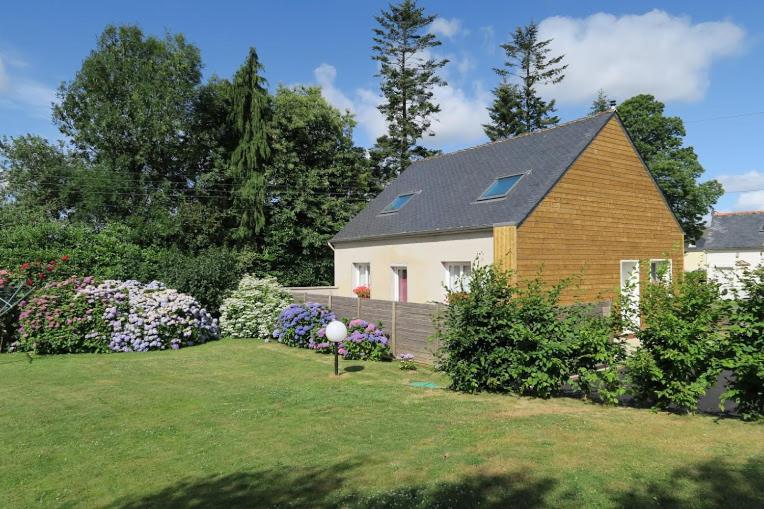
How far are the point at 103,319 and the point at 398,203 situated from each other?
1092 centimetres

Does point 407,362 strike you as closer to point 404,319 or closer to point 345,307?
point 404,319

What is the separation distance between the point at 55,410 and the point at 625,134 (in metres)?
16.5

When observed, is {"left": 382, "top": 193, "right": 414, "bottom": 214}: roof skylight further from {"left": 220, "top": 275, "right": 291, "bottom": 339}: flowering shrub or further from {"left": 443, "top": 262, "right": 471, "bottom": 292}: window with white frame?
{"left": 220, "top": 275, "right": 291, "bottom": 339}: flowering shrub

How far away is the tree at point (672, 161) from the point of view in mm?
30781

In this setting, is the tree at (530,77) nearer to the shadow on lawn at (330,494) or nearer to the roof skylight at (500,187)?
the roof skylight at (500,187)

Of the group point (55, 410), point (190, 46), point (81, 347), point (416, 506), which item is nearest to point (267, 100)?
point (190, 46)

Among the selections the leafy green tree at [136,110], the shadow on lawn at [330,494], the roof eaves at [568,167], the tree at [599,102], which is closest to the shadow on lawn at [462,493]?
the shadow on lawn at [330,494]

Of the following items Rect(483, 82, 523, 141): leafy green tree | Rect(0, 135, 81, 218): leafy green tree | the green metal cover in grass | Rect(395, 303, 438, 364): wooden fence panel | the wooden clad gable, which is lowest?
the green metal cover in grass

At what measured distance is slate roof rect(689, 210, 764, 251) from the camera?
38.2m

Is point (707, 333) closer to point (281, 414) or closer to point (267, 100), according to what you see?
point (281, 414)

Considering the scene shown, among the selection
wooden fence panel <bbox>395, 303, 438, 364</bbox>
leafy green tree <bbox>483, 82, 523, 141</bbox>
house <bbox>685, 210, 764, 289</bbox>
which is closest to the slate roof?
house <bbox>685, 210, 764, 289</bbox>

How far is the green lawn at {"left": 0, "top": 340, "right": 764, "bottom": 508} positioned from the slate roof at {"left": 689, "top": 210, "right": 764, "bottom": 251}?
40521mm

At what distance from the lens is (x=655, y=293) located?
6688mm

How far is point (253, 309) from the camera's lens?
16.0 m
